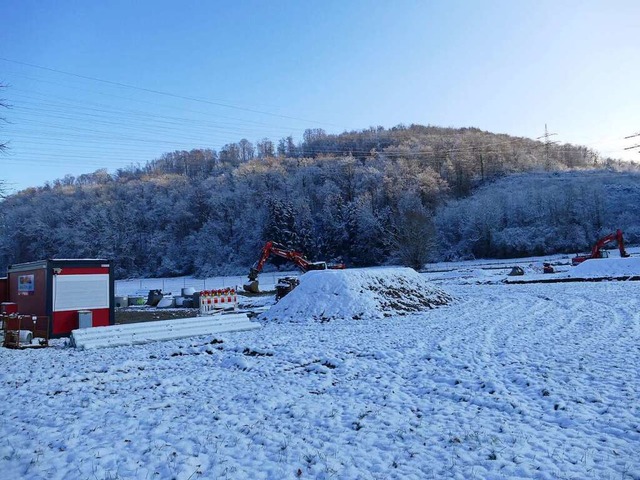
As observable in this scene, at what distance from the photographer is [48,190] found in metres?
116

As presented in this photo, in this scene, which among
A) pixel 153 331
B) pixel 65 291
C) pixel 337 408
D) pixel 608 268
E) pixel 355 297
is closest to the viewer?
pixel 337 408

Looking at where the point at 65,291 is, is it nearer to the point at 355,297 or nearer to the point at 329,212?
the point at 355,297

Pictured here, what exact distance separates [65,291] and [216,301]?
825 centimetres

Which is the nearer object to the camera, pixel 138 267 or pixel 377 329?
pixel 377 329

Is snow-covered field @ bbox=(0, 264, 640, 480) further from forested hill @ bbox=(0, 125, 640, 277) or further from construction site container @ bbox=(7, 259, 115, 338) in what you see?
forested hill @ bbox=(0, 125, 640, 277)

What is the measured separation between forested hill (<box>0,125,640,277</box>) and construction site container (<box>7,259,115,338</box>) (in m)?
45.8

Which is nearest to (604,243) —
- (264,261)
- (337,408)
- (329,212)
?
(264,261)

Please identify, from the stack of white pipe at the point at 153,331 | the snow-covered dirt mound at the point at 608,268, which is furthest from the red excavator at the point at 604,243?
the stack of white pipe at the point at 153,331

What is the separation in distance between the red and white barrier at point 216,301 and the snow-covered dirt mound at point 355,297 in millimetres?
4941

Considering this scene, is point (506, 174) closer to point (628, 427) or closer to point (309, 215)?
point (309, 215)

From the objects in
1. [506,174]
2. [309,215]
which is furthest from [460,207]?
[506,174]

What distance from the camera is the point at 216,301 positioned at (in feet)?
84.9

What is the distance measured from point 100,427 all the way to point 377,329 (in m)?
10.9

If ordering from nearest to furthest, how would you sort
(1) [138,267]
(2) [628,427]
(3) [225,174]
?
(2) [628,427] → (1) [138,267] → (3) [225,174]
